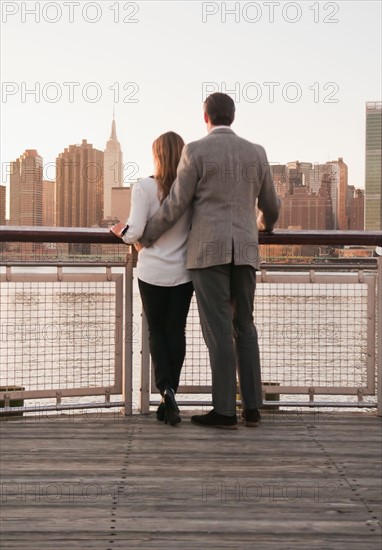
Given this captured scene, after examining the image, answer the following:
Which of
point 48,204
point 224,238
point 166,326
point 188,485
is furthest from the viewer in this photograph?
point 48,204

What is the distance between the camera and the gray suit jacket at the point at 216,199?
429 centimetres

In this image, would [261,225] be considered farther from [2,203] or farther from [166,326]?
[2,203]

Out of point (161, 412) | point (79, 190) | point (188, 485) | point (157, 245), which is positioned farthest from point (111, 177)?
point (188, 485)

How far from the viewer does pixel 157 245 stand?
4.47 metres

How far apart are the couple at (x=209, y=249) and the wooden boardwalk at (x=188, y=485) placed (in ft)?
0.93

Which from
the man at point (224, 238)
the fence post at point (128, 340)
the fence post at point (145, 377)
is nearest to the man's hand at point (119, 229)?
the man at point (224, 238)

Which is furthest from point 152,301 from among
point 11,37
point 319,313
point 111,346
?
point 11,37

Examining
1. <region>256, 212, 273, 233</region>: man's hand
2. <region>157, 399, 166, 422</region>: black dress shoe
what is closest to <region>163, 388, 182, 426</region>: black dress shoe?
<region>157, 399, 166, 422</region>: black dress shoe

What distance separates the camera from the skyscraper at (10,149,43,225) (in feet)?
18.1

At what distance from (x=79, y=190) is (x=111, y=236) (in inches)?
55.6

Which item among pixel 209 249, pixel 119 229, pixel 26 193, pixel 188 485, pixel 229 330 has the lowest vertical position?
pixel 188 485

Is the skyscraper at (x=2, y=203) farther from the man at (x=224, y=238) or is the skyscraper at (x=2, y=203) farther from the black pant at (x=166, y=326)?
the man at (x=224, y=238)

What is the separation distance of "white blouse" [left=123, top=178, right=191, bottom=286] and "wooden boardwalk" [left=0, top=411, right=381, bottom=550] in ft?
2.59

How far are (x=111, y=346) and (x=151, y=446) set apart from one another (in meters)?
1.09
